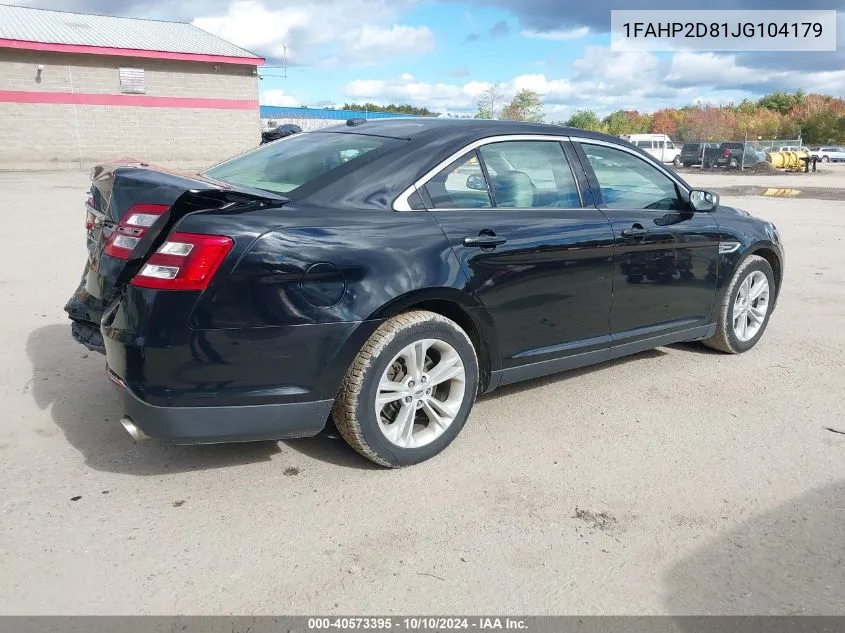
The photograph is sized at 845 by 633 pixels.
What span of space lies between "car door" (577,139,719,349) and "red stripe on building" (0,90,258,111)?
91.1 feet

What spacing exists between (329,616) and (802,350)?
4478 mm

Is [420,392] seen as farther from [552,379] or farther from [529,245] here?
[552,379]

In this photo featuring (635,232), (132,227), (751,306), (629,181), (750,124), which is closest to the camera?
(132,227)

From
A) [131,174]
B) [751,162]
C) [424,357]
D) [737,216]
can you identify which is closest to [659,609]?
[424,357]

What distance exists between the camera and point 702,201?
4.74 m

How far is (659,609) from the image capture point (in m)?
2.46

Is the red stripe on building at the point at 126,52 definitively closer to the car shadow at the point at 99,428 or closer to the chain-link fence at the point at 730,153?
the chain-link fence at the point at 730,153

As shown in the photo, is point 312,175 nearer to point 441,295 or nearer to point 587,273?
point 441,295

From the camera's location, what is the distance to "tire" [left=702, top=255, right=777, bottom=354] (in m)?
5.04

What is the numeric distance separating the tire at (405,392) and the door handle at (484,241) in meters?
0.39

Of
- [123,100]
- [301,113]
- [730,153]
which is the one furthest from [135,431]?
[301,113]

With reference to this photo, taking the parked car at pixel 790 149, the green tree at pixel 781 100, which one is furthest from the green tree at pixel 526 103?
the green tree at pixel 781 100

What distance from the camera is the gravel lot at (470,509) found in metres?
2.52

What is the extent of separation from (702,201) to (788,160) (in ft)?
114
